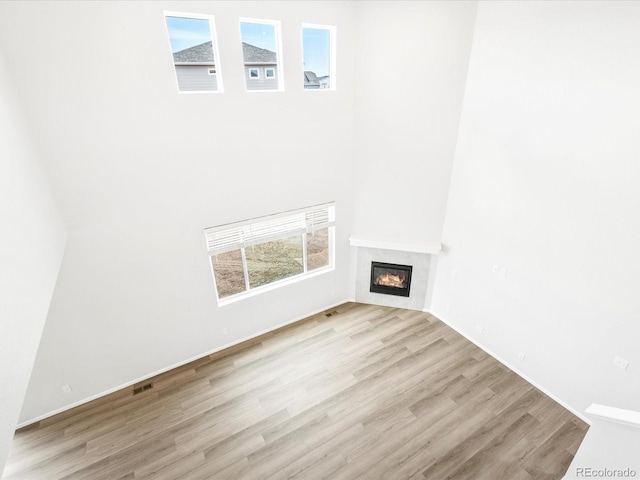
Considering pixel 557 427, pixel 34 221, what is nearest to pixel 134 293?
pixel 34 221

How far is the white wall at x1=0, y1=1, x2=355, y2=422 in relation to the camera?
3.60 meters

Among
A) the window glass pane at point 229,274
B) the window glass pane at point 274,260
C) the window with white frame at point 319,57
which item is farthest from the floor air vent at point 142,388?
the window with white frame at point 319,57

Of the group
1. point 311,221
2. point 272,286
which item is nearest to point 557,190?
point 311,221

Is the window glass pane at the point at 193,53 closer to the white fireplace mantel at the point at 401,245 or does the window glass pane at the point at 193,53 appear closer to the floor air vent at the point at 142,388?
the white fireplace mantel at the point at 401,245

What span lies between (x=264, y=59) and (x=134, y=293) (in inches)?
159

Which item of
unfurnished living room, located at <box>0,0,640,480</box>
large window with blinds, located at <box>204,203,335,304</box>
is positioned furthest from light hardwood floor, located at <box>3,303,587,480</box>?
large window with blinds, located at <box>204,203,335,304</box>

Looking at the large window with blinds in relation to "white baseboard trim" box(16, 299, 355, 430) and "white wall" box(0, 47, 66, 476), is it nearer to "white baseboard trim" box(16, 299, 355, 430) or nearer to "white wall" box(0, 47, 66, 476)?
"white baseboard trim" box(16, 299, 355, 430)

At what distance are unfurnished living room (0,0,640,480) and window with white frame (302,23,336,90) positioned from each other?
40mm

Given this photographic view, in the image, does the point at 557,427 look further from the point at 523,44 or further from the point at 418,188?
the point at 523,44

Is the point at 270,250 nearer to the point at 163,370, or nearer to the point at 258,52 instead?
the point at 163,370

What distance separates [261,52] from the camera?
4.65 metres

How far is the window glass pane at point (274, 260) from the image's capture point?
6.09m

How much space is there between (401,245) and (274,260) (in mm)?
2601

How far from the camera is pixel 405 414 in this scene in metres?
4.70
